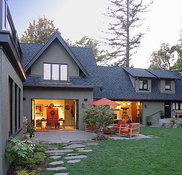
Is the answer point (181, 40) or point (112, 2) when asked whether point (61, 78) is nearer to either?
point (112, 2)

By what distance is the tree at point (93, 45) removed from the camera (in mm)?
35456

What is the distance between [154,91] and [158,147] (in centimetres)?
1359

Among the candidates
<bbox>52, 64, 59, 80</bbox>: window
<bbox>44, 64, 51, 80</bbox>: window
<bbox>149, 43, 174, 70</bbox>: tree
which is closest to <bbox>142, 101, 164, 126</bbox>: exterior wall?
<bbox>52, 64, 59, 80</bbox>: window

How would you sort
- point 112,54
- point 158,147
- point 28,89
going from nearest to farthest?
point 158,147 → point 28,89 → point 112,54

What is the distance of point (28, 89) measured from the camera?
1616cm

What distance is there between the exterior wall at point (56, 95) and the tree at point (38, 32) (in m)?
18.3

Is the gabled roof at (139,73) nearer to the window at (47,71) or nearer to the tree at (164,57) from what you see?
the window at (47,71)

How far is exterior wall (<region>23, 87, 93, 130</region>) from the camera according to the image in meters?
16.1

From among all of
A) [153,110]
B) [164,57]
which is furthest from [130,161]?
[164,57]

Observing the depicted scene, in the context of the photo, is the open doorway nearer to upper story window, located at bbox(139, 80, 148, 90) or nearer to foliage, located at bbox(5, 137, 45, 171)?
upper story window, located at bbox(139, 80, 148, 90)

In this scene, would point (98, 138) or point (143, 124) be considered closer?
point (98, 138)

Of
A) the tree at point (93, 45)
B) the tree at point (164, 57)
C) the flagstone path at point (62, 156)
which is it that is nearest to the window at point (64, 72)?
the flagstone path at point (62, 156)

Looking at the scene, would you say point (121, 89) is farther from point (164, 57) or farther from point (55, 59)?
point (164, 57)

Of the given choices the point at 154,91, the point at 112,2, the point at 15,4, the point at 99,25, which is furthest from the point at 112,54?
the point at 15,4
